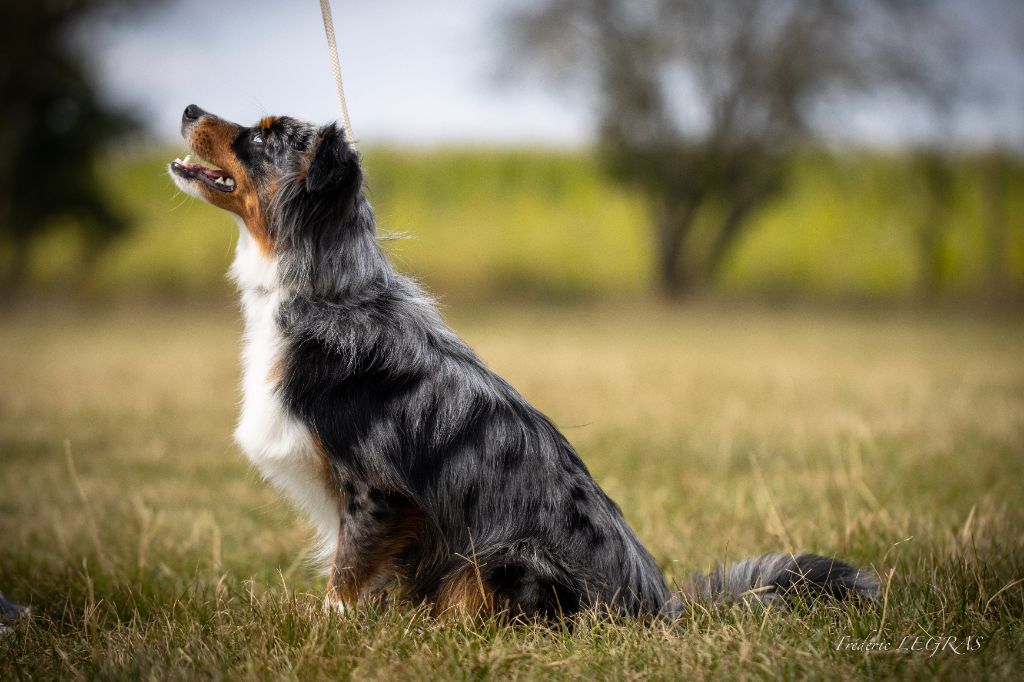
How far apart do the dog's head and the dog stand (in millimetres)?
16

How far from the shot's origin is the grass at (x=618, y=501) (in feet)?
9.17

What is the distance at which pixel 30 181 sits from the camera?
21266mm

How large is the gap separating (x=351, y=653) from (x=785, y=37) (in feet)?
69.9

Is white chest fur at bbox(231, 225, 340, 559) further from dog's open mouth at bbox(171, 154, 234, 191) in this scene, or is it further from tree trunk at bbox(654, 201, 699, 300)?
tree trunk at bbox(654, 201, 699, 300)

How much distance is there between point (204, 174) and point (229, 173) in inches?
3.8

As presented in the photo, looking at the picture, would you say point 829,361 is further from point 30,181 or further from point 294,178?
point 30,181

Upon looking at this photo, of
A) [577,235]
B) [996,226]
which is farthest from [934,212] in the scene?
[577,235]

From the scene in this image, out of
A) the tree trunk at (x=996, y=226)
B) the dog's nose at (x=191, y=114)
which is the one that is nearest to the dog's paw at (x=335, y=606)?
the dog's nose at (x=191, y=114)

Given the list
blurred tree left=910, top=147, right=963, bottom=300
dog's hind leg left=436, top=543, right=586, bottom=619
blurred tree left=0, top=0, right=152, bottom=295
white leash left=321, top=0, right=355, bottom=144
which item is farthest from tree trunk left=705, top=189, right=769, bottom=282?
dog's hind leg left=436, top=543, right=586, bottom=619

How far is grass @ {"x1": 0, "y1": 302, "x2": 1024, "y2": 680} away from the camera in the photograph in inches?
110

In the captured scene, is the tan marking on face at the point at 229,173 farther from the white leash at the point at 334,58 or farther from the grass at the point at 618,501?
the grass at the point at 618,501

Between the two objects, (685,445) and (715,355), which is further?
(715,355)

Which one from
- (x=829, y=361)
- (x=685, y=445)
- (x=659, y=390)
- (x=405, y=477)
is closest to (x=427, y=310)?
(x=405, y=477)

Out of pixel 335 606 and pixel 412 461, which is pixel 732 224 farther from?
pixel 335 606
